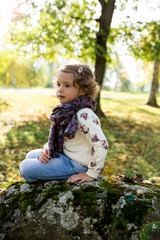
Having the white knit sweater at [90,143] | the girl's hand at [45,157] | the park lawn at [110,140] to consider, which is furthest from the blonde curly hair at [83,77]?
the park lawn at [110,140]

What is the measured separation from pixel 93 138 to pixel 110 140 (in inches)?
199

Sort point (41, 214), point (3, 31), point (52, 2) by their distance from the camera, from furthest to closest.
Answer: point (3, 31)
point (52, 2)
point (41, 214)

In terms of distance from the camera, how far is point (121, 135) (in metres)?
7.76

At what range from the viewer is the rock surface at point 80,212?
173cm

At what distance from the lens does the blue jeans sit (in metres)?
2.34

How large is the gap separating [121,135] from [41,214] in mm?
6123

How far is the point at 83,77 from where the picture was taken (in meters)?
2.32

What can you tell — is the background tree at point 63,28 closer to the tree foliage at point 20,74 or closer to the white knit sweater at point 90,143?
the white knit sweater at point 90,143

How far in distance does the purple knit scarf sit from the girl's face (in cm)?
8

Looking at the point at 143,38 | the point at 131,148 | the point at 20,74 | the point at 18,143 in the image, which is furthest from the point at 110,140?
the point at 20,74

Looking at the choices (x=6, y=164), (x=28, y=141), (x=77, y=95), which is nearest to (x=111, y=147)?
(x=28, y=141)

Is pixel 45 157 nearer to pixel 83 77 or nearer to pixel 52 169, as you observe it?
pixel 52 169

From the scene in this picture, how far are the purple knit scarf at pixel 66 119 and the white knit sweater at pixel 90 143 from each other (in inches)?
2.4

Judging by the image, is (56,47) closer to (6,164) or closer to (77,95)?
(6,164)
